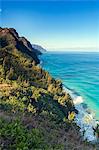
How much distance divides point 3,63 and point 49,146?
1243 cm

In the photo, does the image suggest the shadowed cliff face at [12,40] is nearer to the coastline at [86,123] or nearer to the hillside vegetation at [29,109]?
the hillside vegetation at [29,109]

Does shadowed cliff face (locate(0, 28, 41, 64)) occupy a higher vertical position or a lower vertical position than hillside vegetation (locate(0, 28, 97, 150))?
higher

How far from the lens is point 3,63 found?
64.5 feet

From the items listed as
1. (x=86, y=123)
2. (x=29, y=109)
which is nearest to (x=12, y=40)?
(x=86, y=123)

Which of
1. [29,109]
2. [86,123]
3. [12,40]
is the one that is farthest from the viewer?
[12,40]

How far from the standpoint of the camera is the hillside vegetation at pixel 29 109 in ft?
24.9

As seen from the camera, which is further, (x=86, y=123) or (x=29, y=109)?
(x=86, y=123)

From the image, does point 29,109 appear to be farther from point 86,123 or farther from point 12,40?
point 12,40

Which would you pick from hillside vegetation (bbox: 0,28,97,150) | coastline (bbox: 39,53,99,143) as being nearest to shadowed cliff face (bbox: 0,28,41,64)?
hillside vegetation (bbox: 0,28,97,150)

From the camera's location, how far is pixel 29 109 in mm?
12852

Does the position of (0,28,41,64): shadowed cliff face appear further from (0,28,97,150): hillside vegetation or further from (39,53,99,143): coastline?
(39,53,99,143): coastline

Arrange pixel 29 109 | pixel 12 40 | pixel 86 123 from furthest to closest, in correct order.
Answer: pixel 12 40 < pixel 86 123 < pixel 29 109

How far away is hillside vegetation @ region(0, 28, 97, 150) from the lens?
7.58 meters

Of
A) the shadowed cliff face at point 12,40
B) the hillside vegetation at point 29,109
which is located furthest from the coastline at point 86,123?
the shadowed cliff face at point 12,40
